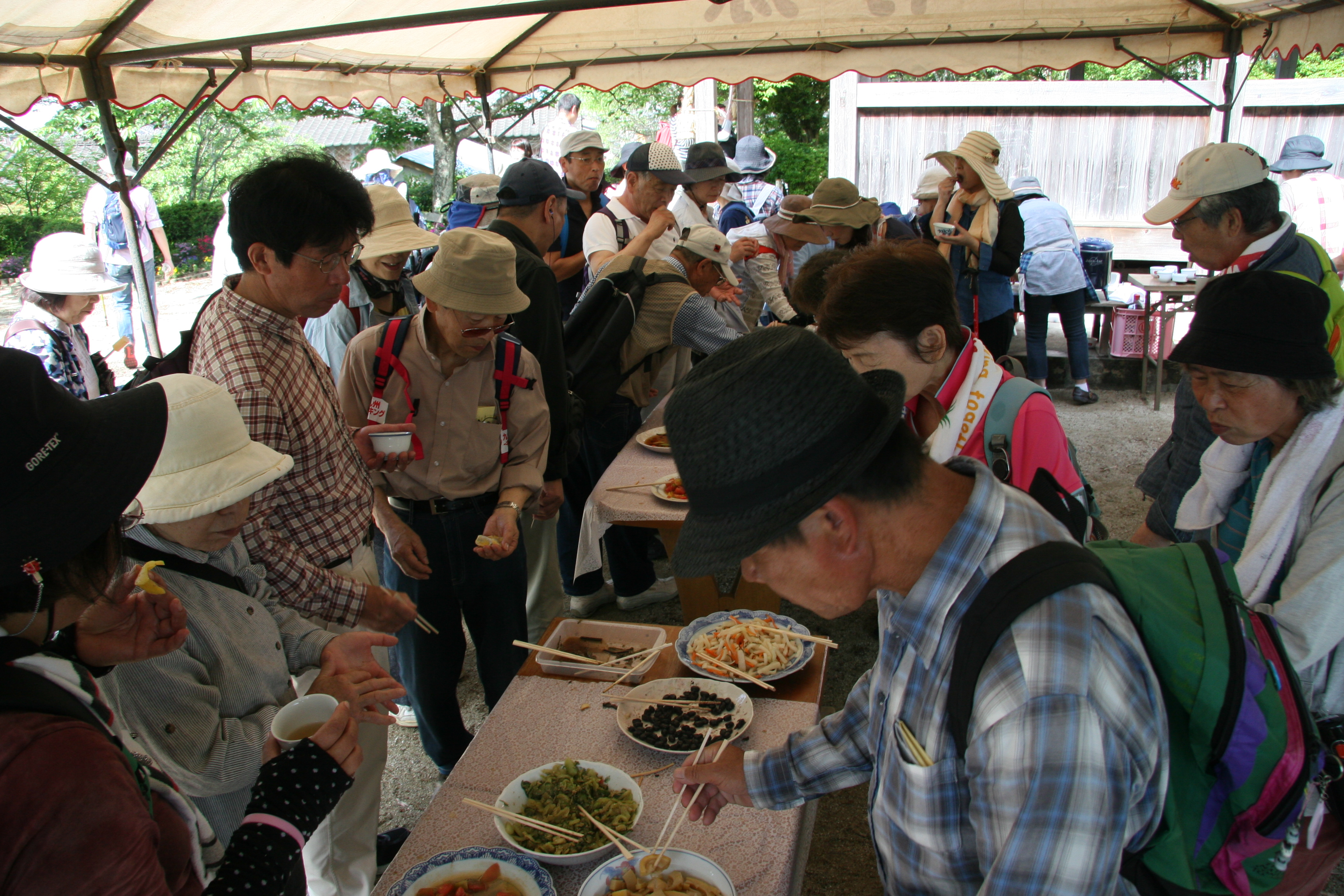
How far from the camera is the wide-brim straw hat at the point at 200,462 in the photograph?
161 centimetres

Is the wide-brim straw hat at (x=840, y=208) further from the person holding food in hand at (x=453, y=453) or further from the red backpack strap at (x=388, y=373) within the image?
the red backpack strap at (x=388, y=373)

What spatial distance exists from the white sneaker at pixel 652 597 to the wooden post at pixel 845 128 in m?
7.89

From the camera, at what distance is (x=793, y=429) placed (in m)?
0.94

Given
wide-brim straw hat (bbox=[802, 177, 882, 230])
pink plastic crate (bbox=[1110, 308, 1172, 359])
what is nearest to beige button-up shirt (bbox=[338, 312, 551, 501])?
wide-brim straw hat (bbox=[802, 177, 882, 230])

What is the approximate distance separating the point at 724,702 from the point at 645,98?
22.7 meters

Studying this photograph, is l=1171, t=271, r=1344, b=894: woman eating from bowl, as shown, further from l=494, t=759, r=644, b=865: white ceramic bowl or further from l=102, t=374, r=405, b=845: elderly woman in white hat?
l=102, t=374, r=405, b=845: elderly woman in white hat

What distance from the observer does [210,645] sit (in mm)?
1687

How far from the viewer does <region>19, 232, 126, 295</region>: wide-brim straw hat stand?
4.12 m

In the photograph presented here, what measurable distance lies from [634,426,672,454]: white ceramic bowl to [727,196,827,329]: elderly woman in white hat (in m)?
1.47

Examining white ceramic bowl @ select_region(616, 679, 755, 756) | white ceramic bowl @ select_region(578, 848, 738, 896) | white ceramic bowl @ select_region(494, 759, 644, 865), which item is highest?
white ceramic bowl @ select_region(578, 848, 738, 896)

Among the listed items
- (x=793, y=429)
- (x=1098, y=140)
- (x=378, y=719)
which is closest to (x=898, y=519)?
(x=793, y=429)

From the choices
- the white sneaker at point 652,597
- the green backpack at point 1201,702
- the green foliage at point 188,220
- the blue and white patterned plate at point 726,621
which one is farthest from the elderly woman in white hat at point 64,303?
the green foliage at point 188,220

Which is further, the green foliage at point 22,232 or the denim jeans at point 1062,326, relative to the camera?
the green foliage at point 22,232

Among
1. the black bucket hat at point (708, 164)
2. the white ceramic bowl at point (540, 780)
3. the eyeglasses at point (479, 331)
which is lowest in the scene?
the white ceramic bowl at point (540, 780)
